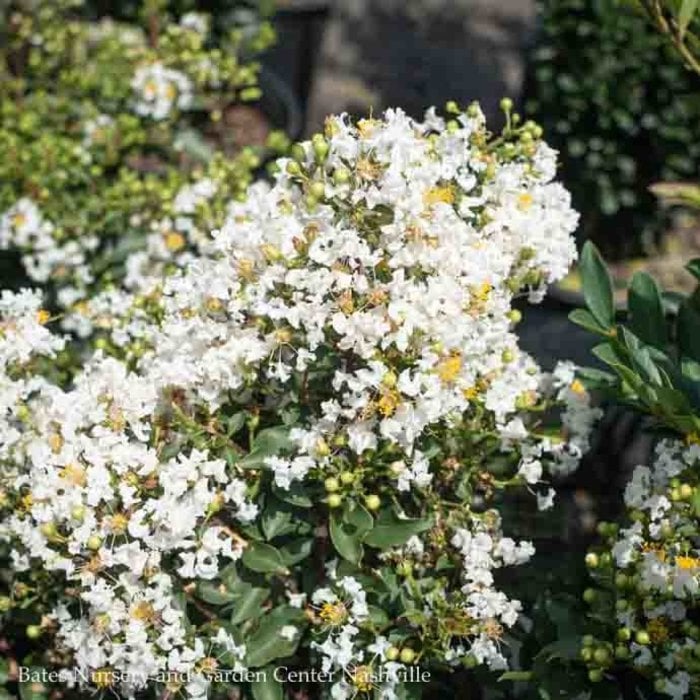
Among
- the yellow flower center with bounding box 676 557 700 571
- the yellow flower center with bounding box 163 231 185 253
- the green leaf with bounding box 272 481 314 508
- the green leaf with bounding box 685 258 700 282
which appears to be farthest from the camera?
the yellow flower center with bounding box 163 231 185 253

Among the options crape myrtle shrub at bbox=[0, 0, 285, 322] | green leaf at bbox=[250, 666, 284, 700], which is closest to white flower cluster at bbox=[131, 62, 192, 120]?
crape myrtle shrub at bbox=[0, 0, 285, 322]

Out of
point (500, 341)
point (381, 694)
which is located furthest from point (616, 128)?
point (381, 694)

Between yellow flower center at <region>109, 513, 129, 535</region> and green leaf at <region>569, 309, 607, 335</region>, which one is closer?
yellow flower center at <region>109, 513, 129, 535</region>

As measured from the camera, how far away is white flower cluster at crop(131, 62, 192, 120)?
2447mm

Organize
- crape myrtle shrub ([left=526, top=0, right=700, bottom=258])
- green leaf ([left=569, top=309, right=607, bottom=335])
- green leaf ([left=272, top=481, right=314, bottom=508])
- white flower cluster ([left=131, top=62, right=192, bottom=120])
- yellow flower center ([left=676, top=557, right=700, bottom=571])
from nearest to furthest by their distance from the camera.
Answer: yellow flower center ([left=676, top=557, right=700, bottom=571]), green leaf ([left=272, top=481, right=314, bottom=508]), green leaf ([left=569, top=309, right=607, bottom=335]), white flower cluster ([left=131, top=62, right=192, bottom=120]), crape myrtle shrub ([left=526, top=0, right=700, bottom=258])

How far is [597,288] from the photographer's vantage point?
1.66 m

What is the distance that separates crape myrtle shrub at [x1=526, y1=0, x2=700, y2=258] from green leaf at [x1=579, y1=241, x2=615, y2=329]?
1.74 m

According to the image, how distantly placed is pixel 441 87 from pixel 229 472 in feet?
9.14

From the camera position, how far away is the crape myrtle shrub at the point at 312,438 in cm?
140

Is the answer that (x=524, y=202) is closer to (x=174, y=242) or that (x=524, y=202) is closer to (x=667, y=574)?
(x=667, y=574)

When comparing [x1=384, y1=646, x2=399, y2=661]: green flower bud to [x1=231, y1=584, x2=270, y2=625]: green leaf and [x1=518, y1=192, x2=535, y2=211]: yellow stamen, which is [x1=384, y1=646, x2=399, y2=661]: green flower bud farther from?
[x1=518, y1=192, x2=535, y2=211]: yellow stamen

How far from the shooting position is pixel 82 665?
146 centimetres

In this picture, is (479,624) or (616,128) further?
(616,128)

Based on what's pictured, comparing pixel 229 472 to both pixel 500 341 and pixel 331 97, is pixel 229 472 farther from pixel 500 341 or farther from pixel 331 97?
pixel 331 97
